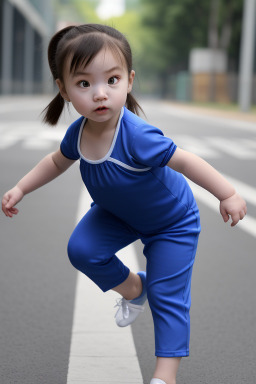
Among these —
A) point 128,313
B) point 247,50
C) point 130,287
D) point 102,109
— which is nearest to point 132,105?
point 102,109

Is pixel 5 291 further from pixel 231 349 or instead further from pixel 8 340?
pixel 231 349

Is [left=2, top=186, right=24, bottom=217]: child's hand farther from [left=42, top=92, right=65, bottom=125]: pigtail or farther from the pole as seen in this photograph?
the pole

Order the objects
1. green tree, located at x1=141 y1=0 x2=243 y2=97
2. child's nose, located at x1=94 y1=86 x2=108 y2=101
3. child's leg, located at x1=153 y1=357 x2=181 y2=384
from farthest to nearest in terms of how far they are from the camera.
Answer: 1. green tree, located at x1=141 y1=0 x2=243 y2=97
2. child's leg, located at x1=153 y1=357 x2=181 y2=384
3. child's nose, located at x1=94 y1=86 x2=108 y2=101

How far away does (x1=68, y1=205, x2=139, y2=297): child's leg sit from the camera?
10.3ft

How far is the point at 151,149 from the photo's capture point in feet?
9.61

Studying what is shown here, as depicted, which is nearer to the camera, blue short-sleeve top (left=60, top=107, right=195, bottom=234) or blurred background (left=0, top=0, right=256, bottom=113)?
blue short-sleeve top (left=60, top=107, right=195, bottom=234)

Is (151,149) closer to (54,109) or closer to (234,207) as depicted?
(234,207)

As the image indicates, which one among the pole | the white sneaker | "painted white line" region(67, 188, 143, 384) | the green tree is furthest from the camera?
the green tree

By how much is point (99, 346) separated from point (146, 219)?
30.6 inches

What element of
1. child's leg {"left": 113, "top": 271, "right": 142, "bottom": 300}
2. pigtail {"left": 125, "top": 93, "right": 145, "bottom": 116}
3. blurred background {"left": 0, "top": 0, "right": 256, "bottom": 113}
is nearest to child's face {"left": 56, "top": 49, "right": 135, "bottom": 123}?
pigtail {"left": 125, "top": 93, "right": 145, "bottom": 116}

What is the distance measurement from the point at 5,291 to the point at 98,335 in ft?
Answer: 3.38

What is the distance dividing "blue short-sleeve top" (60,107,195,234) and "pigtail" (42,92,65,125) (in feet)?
0.77

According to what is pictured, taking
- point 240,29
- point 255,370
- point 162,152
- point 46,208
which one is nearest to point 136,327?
point 255,370

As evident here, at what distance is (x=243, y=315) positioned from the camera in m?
4.19
